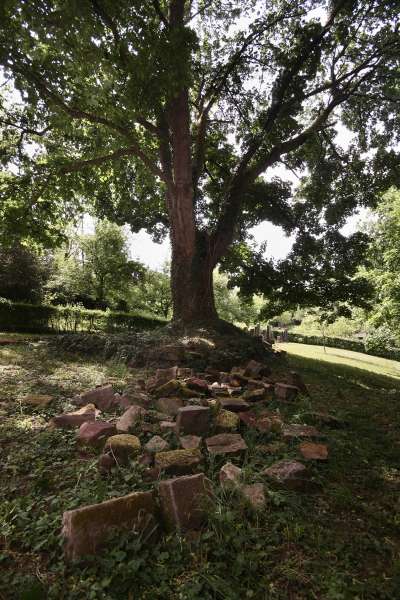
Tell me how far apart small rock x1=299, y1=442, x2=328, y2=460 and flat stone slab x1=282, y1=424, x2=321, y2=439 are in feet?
0.79

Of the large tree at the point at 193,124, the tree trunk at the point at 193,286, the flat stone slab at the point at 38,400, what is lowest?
the flat stone slab at the point at 38,400

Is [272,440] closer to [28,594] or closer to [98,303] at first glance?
[28,594]

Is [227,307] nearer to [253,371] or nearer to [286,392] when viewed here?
[253,371]

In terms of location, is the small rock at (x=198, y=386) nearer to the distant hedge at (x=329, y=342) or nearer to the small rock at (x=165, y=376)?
the small rock at (x=165, y=376)

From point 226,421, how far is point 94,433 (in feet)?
4.53

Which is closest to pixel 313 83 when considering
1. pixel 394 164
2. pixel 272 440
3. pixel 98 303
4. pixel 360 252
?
pixel 394 164

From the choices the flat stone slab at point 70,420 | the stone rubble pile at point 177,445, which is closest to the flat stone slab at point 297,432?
the stone rubble pile at point 177,445

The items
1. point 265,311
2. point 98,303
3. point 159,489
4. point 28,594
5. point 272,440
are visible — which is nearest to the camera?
point 28,594

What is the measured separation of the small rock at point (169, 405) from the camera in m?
4.12

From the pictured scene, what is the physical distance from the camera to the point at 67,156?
1147 cm

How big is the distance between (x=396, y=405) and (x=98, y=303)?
2766 cm

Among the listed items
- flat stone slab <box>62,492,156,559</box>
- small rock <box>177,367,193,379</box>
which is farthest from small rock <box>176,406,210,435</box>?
small rock <box>177,367,193,379</box>

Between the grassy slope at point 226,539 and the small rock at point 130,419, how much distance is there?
Answer: 18.9 inches

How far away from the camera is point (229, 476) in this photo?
Result: 8.57 feet
